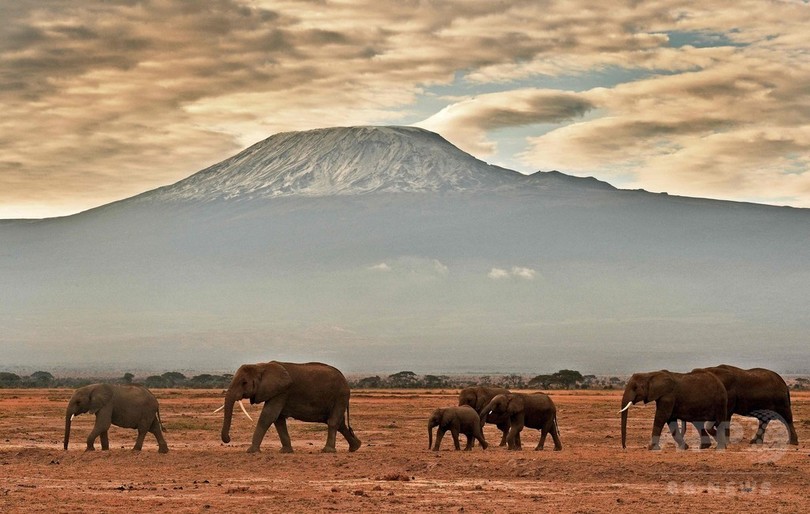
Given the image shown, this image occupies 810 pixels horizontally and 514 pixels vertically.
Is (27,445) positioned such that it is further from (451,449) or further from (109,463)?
(451,449)

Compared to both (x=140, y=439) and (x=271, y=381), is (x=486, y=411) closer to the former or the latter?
(x=271, y=381)

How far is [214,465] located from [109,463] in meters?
2.26

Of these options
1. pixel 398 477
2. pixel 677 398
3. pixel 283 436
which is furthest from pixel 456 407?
pixel 398 477

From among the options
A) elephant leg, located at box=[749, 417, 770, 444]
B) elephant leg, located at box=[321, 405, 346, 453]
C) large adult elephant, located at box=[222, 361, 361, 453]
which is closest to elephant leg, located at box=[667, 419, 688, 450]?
elephant leg, located at box=[749, 417, 770, 444]

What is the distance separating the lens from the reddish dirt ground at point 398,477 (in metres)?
22.3

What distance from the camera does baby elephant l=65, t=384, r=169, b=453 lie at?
1237 inches

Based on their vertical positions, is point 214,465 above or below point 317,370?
below

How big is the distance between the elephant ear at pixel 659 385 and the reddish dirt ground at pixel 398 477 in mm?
1394

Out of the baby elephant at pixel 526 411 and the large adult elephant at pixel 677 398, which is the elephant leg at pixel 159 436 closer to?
the baby elephant at pixel 526 411

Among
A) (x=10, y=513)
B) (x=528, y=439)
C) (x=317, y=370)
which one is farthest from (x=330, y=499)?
(x=528, y=439)

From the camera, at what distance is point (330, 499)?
74.9 ft

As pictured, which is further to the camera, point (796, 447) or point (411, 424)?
point (411, 424)

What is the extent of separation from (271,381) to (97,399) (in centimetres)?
403

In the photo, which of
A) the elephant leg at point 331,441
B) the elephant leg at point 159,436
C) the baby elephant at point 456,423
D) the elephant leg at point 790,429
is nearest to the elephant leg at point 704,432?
the elephant leg at point 790,429
